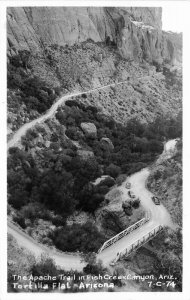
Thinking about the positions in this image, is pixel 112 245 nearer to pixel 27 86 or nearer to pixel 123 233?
pixel 123 233

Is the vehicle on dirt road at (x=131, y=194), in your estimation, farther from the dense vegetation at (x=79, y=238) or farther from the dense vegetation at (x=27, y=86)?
the dense vegetation at (x=27, y=86)

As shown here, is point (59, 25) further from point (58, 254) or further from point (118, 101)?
point (58, 254)

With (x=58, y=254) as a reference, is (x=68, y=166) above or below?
above

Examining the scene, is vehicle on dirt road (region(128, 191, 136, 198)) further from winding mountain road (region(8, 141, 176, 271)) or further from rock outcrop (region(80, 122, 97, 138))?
rock outcrop (region(80, 122, 97, 138))

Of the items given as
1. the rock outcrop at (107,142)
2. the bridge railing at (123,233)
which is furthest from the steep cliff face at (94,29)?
the bridge railing at (123,233)
